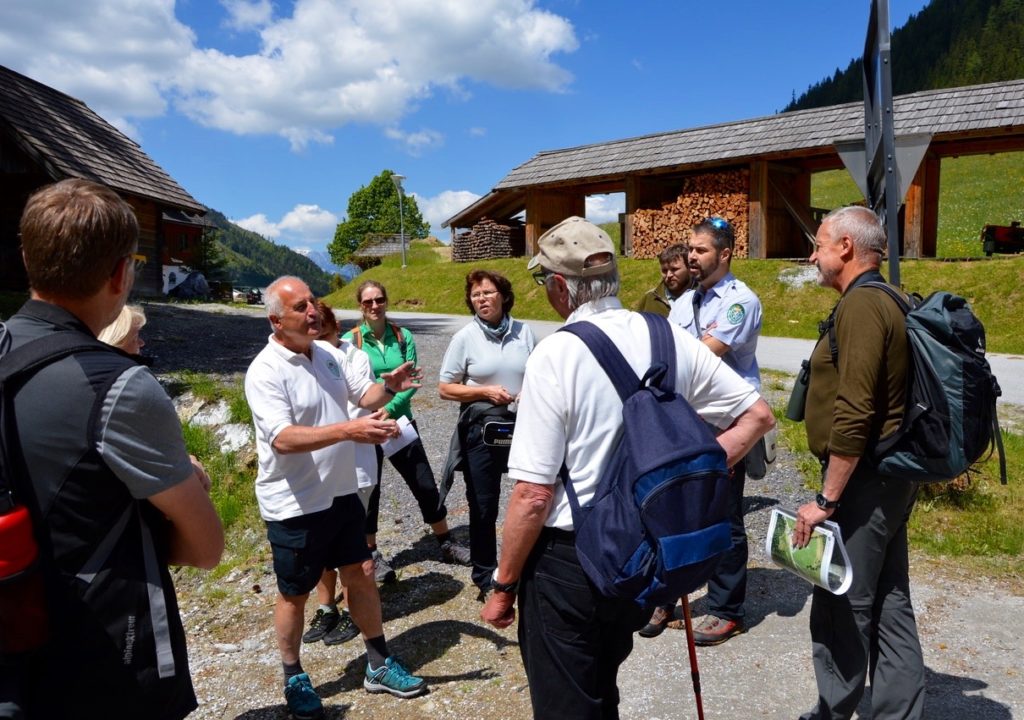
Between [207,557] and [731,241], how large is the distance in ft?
10.8

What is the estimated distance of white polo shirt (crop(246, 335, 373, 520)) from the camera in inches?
135

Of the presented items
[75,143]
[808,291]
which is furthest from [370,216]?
[808,291]

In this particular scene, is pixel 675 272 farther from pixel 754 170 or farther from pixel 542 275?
pixel 754 170

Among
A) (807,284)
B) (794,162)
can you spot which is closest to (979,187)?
(794,162)

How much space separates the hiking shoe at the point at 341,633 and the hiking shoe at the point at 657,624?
5.55 ft

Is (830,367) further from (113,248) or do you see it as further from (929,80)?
(929,80)

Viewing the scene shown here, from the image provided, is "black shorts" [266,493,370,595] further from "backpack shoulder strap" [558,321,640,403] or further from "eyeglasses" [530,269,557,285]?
"backpack shoulder strap" [558,321,640,403]

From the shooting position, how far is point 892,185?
13.6 feet

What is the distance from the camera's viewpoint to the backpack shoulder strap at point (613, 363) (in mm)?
Result: 2139

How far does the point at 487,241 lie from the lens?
90.9ft

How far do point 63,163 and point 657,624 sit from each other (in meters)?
16.7

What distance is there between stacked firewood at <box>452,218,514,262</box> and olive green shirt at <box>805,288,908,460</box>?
82.4 ft

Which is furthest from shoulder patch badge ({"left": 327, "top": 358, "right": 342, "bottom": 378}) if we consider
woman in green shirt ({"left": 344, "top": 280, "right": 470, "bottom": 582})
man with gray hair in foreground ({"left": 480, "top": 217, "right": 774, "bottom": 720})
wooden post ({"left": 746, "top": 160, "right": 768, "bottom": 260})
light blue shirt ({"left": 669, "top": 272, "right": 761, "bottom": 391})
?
wooden post ({"left": 746, "top": 160, "right": 768, "bottom": 260})

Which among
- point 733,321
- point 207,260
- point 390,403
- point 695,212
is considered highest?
point 207,260
